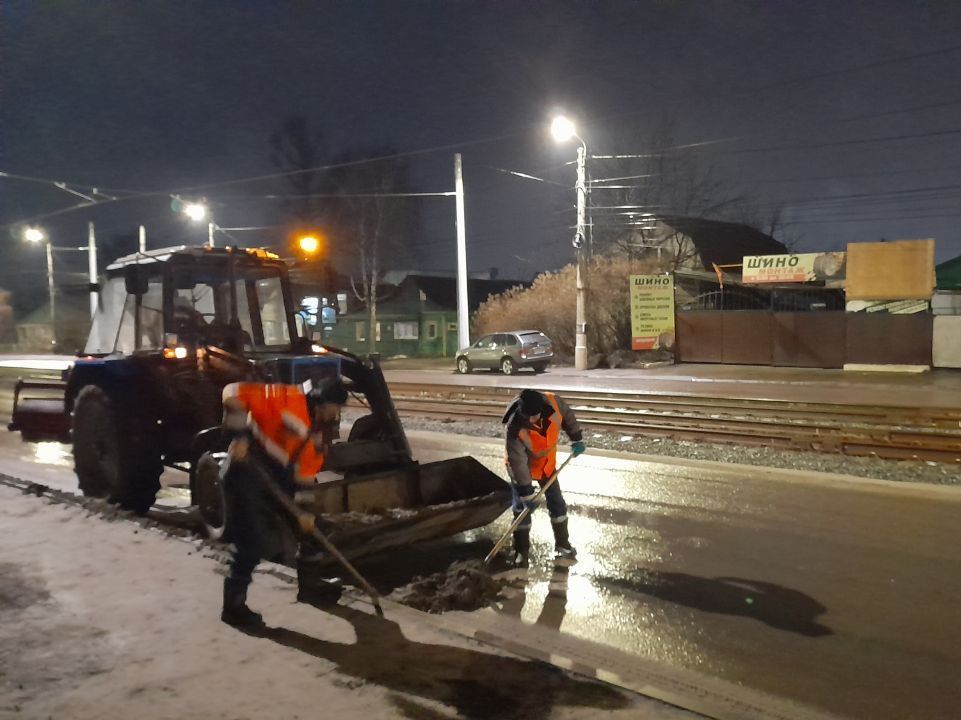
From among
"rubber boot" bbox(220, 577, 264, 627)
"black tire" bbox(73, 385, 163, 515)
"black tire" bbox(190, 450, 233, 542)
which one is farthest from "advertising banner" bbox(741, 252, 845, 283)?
"rubber boot" bbox(220, 577, 264, 627)

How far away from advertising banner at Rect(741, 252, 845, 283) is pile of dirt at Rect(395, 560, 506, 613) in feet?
97.0

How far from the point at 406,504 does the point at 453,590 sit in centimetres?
154

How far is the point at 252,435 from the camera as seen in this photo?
16.3 feet

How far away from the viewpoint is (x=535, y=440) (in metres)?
6.48

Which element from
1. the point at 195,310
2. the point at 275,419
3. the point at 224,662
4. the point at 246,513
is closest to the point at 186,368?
the point at 195,310

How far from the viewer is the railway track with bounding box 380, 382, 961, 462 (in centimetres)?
1120

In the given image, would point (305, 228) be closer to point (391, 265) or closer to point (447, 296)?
point (391, 265)

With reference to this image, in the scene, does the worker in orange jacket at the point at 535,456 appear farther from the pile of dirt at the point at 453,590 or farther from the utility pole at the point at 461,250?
the utility pole at the point at 461,250

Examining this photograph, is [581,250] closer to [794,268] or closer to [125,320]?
[794,268]

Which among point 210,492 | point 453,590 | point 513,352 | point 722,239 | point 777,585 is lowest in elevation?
point 777,585

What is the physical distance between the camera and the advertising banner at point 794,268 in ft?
104

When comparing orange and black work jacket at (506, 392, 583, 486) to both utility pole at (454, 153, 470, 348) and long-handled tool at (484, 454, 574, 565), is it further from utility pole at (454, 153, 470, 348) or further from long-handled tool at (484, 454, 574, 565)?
utility pole at (454, 153, 470, 348)

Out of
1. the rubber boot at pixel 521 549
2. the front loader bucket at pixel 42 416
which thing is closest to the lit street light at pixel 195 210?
the front loader bucket at pixel 42 416

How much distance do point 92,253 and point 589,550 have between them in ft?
150
